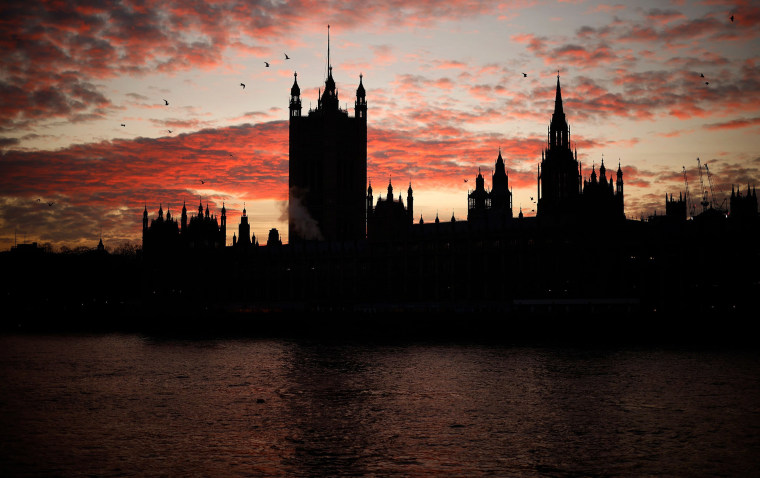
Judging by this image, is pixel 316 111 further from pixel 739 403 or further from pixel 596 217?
pixel 739 403

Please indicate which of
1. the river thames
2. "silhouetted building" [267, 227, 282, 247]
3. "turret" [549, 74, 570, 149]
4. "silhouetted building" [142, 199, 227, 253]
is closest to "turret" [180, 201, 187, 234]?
"silhouetted building" [142, 199, 227, 253]

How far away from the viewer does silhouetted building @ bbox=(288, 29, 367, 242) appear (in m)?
158

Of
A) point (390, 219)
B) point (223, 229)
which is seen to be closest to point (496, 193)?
point (390, 219)

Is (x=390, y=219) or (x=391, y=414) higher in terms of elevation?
(x=390, y=219)

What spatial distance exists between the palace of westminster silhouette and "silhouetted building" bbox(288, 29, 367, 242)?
229 millimetres

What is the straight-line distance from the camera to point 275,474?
85.1 feet

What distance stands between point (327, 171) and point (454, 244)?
54740 mm

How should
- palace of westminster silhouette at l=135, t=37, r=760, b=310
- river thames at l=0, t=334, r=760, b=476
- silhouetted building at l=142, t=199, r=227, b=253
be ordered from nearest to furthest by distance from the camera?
river thames at l=0, t=334, r=760, b=476
palace of westminster silhouette at l=135, t=37, r=760, b=310
silhouetted building at l=142, t=199, r=227, b=253

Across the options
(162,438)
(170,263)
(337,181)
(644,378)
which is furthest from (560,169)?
(162,438)

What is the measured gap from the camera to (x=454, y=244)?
10919 cm

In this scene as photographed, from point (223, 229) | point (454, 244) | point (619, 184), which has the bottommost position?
point (454, 244)

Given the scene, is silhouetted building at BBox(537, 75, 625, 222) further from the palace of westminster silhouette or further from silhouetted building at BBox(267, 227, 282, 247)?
silhouetted building at BBox(267, 227, 282, 247)

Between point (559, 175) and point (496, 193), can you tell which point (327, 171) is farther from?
point (559, 175)

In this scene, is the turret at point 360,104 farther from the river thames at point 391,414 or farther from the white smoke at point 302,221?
the river thames at point 391,414
